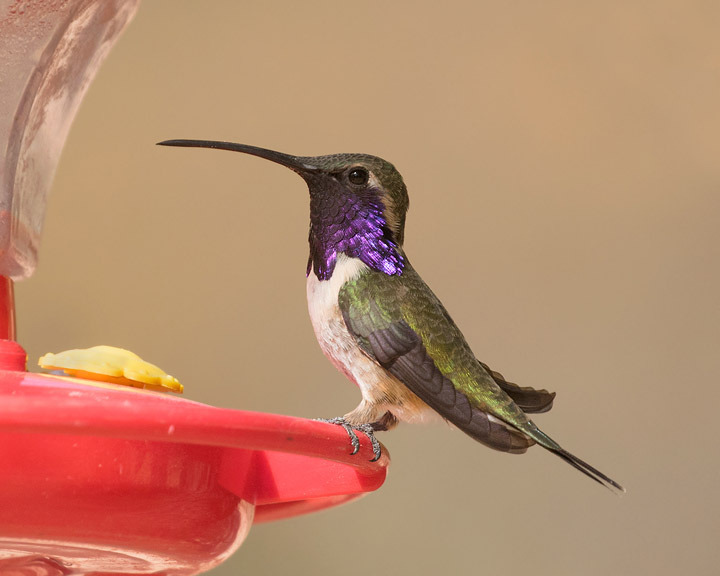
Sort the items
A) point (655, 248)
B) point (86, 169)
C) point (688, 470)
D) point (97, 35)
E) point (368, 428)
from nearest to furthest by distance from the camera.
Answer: point (368, 428), point (97, 35), point (688, 470), point (655, 248), point (86, 169)

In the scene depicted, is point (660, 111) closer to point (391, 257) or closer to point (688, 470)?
point (688, 470)

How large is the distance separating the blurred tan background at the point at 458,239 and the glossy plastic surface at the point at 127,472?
6.47 ft

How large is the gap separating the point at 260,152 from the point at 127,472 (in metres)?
0.51

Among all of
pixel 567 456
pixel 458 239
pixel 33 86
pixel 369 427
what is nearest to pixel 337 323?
pixel 369 427

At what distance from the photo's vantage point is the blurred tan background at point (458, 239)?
279cm

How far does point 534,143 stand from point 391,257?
1.79 metres

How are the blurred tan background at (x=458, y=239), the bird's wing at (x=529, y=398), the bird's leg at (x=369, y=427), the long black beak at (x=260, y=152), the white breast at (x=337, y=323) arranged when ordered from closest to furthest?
the bird's leg at (x=369, y=427)
the long black beak at (x=260, y=152)
the white breast at (x=337, y=323)
the bird's wing at (x=529, y=398)
the blurred tan background at (x=458, y=239)

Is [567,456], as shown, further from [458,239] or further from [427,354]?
[458,239]

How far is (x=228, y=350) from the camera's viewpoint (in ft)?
9.93

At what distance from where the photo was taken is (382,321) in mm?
1249

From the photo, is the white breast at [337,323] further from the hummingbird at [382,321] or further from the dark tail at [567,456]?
the dark tail at [567,456]

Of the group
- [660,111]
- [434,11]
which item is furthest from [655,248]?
[434,11]

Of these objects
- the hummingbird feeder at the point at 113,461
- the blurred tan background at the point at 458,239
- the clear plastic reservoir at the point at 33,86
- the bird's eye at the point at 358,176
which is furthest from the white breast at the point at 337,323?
the blurred tan background at the point at 458,239

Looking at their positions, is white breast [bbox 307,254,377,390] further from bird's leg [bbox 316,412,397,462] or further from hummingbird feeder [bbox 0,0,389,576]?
hummingbird feeder [bbox 0,0,389,576]
